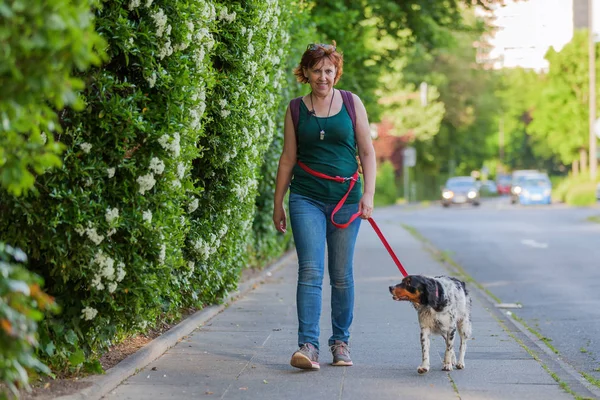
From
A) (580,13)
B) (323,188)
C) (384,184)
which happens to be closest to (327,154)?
(323,188)

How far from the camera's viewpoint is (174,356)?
25.5ft


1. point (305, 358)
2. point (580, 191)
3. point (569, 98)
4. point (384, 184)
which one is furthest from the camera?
point (569, 98)

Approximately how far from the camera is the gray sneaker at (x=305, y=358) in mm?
7020

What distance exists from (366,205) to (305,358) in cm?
113

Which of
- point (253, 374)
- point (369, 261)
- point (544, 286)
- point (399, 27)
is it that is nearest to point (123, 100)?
point (253, 374)

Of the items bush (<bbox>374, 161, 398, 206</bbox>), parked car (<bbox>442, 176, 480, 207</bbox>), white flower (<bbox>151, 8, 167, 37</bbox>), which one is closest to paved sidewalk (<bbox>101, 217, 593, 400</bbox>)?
white flower (<bbox>151, 8, 167, 37</bbox>)

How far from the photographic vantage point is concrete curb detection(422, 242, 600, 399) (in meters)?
6.66

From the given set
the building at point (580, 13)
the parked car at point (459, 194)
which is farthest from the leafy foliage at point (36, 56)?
the building at point (580, 13)

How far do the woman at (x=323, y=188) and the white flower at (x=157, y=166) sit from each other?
1.24 meters

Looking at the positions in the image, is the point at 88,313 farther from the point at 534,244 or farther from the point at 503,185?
the point at 503,185

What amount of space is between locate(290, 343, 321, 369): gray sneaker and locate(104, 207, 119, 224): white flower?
171cm

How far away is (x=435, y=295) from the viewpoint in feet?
23.0

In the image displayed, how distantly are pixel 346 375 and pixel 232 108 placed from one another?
3.01 meters

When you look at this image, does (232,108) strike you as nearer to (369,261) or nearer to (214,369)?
(214,369)
